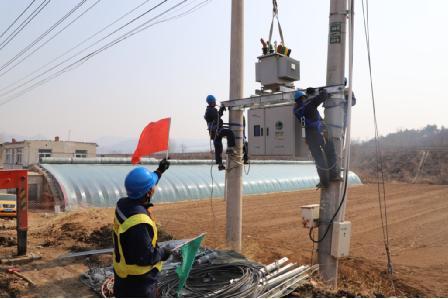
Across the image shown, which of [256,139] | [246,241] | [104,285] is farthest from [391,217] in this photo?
[104,285]

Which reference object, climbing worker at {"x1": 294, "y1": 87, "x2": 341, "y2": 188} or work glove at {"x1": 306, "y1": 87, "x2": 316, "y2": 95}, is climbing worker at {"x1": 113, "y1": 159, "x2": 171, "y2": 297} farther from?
work glove at {"x1": 306, "y1": 87, "x2": 316, "y2": 95}

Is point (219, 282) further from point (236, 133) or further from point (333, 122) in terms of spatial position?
point (236, 133)

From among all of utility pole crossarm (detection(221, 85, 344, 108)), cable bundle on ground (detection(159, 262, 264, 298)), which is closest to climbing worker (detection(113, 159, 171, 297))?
cable bundle on ground (detection(159, 262, 264, 298))

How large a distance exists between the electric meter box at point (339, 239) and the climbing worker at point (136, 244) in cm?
358

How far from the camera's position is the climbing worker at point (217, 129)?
28.9ft

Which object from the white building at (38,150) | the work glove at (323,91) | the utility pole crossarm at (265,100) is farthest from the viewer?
the white building at (38,150)

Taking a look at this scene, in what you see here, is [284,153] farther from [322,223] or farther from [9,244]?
[9,244]

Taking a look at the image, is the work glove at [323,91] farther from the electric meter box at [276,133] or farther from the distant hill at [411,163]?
the distant hill at [411,163]

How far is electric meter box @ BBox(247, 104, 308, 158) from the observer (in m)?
7.82

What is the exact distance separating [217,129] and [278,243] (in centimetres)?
510

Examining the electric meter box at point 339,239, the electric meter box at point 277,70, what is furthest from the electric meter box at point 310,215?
the electric meter box at point 277,70

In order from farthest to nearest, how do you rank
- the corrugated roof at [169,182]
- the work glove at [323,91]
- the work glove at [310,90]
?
the corrugated roof at [169,182] < the work glove at [310,90] < the work glove at [323,91]

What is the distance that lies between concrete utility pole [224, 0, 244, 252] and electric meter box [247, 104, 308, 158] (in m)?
0.31

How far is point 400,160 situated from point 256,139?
50664 millimetres
